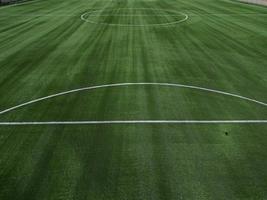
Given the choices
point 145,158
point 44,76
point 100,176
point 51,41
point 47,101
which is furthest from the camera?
point 51,41

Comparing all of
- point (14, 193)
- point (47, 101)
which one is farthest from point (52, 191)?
point (47, 101)

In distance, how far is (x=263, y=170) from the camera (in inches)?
424

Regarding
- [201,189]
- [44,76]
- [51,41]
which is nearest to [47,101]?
[44,76]

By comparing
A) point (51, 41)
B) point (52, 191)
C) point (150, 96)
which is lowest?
point (51, 41)

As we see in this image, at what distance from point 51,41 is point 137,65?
9618 millimetres

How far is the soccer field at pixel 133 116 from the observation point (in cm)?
1020

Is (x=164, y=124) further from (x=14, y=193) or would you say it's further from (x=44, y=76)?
(x=44, y=76)

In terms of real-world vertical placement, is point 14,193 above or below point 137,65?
above

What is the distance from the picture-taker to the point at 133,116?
14508 millimetres

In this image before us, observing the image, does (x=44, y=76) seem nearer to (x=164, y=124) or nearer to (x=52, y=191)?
(x=164, y=124)

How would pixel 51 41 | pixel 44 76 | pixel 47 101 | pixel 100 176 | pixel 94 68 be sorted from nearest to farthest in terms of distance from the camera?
pixel 100 176, pixel 47 101, pixel 44 76, pixel 94 68, pixel 51 41

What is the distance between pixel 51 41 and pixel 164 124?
55.3 feet

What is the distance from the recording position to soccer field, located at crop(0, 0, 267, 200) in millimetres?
10203

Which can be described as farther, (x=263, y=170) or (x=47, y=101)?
(x=47, y=101)
